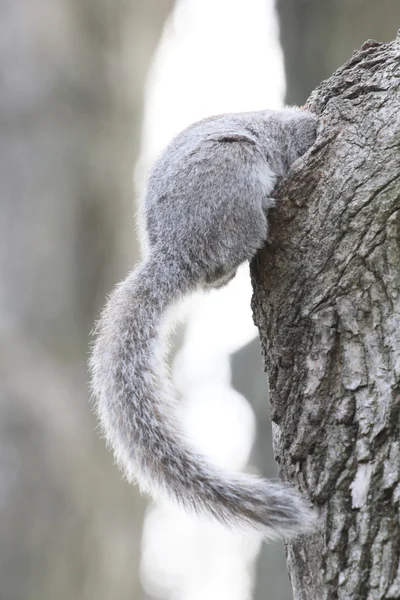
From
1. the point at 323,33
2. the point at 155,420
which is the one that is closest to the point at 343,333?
the point at 155,420

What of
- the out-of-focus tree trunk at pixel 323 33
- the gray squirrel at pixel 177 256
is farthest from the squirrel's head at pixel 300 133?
the out-of-focus tree trunk at pixel 323 33

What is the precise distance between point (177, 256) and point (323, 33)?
10.6 ft

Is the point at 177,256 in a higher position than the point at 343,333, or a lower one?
higher

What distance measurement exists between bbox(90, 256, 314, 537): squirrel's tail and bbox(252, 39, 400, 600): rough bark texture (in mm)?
131

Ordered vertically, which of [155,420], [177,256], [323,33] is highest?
[323,33]

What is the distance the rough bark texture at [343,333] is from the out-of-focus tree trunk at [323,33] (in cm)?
281

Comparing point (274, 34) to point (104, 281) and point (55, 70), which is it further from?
point (104, 281)

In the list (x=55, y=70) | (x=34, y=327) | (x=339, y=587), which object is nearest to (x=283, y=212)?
(x=339, y=587)

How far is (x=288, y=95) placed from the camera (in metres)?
5.05

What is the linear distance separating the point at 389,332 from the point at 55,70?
347cm

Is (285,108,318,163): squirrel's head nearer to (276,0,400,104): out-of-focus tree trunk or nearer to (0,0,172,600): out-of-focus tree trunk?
(0,0,172,600): out-of-focus tree trunk

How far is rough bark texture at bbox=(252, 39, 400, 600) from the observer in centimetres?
170

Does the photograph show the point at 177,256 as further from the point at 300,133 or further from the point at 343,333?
the point at 343,333

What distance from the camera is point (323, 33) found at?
4.96 meters
